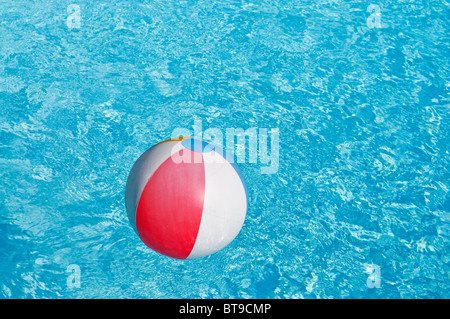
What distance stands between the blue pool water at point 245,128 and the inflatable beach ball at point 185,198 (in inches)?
31.3

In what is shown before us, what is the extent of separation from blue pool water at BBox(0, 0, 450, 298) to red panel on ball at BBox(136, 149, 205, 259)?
0.89m

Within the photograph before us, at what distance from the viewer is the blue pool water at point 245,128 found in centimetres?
459

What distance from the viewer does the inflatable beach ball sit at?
373cm

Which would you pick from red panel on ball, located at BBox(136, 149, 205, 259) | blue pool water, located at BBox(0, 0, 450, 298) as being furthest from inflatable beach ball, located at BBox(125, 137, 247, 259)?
blue pool water, located at BBox(0, 0, 450, 298)

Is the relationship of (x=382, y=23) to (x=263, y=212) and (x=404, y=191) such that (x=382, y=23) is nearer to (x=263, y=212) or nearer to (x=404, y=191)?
(x=404, y=191)

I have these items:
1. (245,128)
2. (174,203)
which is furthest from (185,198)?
(245,128)

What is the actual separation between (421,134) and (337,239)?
6.44 ft

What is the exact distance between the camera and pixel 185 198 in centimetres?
371

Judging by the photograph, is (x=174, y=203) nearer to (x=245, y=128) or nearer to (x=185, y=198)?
(x=185, y=198)

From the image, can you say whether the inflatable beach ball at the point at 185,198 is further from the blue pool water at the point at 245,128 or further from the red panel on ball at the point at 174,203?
the blue pool water at the point at 245,128

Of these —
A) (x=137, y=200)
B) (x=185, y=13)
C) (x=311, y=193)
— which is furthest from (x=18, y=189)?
(x=185, y=13)

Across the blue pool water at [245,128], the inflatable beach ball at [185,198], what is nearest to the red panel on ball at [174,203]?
the inflatable beach ball at [185,198]

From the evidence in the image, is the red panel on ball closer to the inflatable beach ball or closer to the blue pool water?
the inflatable beach ball

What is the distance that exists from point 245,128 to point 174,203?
242 cm
